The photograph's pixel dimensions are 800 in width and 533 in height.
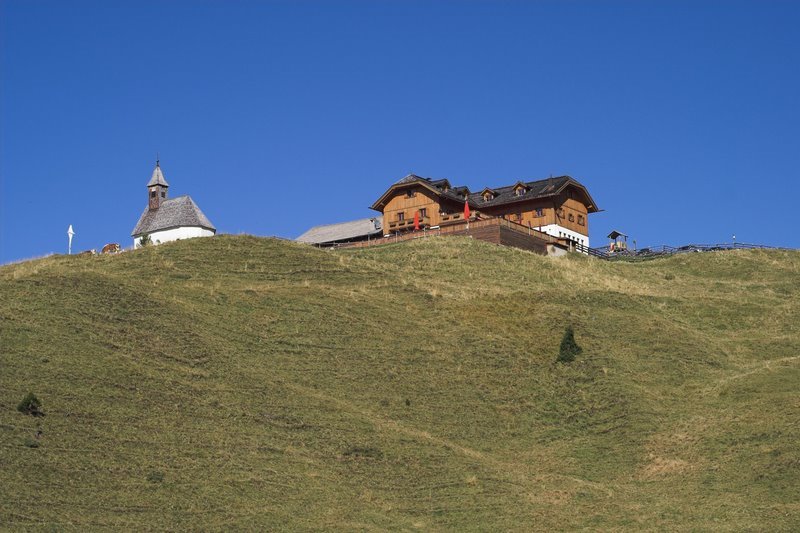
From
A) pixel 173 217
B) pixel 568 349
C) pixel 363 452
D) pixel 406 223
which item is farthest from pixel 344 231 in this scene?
pixel 363 452

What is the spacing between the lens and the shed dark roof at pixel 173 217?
10431 cm

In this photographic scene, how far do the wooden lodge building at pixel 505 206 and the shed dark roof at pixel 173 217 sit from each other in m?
18.2

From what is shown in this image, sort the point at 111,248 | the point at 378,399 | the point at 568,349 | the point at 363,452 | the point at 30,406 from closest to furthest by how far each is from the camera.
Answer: the point at 30,406 → the point at 363,452 → the point at 378,399 → the point at 568,349 → the point at 111,248

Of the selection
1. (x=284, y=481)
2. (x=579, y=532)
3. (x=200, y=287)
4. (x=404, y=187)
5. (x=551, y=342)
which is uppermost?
(x=404, y=187)

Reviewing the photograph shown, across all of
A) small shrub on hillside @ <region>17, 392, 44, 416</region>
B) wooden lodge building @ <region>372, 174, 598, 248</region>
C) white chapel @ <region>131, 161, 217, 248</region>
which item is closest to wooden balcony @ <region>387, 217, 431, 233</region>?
wooden lodge building @ <region>372, 174, 598, 248</region>

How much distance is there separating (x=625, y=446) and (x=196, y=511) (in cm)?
2311

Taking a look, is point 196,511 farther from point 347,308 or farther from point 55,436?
point 347,308

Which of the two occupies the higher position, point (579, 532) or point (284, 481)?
point (284, 481)

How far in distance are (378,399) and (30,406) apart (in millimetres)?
18895

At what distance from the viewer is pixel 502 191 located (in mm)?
117312

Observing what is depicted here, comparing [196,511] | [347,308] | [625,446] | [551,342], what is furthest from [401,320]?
[196,511]

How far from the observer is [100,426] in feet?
167

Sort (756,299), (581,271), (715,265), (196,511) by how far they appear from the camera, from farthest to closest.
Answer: (715,265) → (581,271) → (756,299) → (196,511)

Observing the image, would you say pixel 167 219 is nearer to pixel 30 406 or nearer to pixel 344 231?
pixel 344 231
